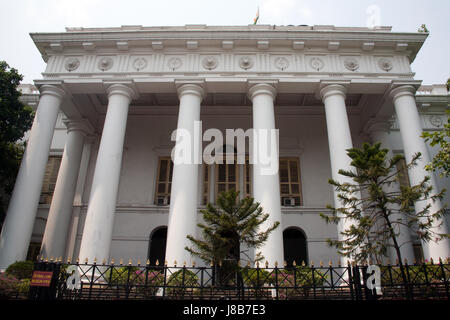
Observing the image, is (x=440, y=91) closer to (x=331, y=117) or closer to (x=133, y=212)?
(x=331, y=117)

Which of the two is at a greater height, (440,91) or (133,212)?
(440,91)

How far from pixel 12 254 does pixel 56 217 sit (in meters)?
3.78

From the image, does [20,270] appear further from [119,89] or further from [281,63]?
[281,63]

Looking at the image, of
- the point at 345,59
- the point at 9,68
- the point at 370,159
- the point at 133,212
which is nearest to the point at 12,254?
the point at 133,212

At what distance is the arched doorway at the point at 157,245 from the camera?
15086 mm

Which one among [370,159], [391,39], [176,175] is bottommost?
[370,159]

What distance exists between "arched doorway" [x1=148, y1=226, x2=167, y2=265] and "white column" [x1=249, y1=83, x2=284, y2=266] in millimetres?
6074

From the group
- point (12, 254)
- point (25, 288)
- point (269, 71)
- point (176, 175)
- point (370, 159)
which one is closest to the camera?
point (370, 159)

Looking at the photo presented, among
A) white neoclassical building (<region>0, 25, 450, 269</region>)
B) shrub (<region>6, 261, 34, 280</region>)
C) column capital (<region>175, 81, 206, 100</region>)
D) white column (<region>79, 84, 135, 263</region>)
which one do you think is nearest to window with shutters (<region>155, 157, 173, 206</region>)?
white neoclassical building (<region>0, 25, 450, 269</region>)

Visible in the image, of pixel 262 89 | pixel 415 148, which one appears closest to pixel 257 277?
pixel 262 89

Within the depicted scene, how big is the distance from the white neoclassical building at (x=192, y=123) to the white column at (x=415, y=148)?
49 mm

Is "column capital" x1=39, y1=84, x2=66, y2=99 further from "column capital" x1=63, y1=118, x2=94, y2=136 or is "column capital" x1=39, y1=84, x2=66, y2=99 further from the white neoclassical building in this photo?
"column capital" x1=63, y1=118, x2=94, y2=136

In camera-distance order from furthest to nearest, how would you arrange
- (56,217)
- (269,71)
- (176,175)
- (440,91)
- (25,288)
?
1. (440,91)
2. (56,217)
3. (269,71)
4. (176,175)
5. (25,288)

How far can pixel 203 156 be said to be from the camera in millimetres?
16625
